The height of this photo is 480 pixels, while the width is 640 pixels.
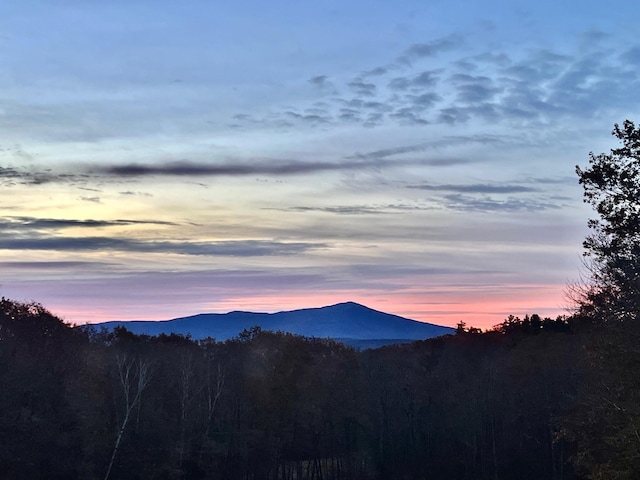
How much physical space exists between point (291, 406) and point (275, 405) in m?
1.47

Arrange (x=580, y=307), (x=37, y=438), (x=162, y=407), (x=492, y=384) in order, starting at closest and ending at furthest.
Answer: (x=580, y=307), (x=37, y=438), (x=162, y=407), (x=492, y=384)

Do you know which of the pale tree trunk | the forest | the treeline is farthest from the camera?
the treeline

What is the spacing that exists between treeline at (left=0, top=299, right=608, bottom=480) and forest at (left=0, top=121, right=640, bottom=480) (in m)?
0.14

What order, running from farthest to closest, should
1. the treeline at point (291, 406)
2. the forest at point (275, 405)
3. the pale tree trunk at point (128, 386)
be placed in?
1. the treeline at point (291, 406)
2. the pale tree trunk at point (128, 386)
3. the forest at point (275, 405)

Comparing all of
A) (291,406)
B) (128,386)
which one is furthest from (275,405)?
(128,386)

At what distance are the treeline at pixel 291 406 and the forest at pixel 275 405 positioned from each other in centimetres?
14

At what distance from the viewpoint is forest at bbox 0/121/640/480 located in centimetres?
4350

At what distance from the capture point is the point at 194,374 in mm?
63000

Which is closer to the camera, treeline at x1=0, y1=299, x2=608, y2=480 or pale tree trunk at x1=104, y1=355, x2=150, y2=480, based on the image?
pale tree trunk at x1=104, y1=355, x2=150, y2=480

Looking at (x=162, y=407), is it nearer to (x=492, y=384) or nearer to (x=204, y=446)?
(x=204, y=446)

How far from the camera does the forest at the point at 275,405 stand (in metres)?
43.5

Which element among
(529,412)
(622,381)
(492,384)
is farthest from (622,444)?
(492,384)

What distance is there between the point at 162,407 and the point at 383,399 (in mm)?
22310

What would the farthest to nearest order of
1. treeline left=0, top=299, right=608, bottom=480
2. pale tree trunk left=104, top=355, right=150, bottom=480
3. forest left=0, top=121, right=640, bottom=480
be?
treeline left=0, top=299, right=608, bottom=480, pale tree trunk left=104, top=355, right=150, bottom=480, forest left=0, top=121, right=640, bottom=480
